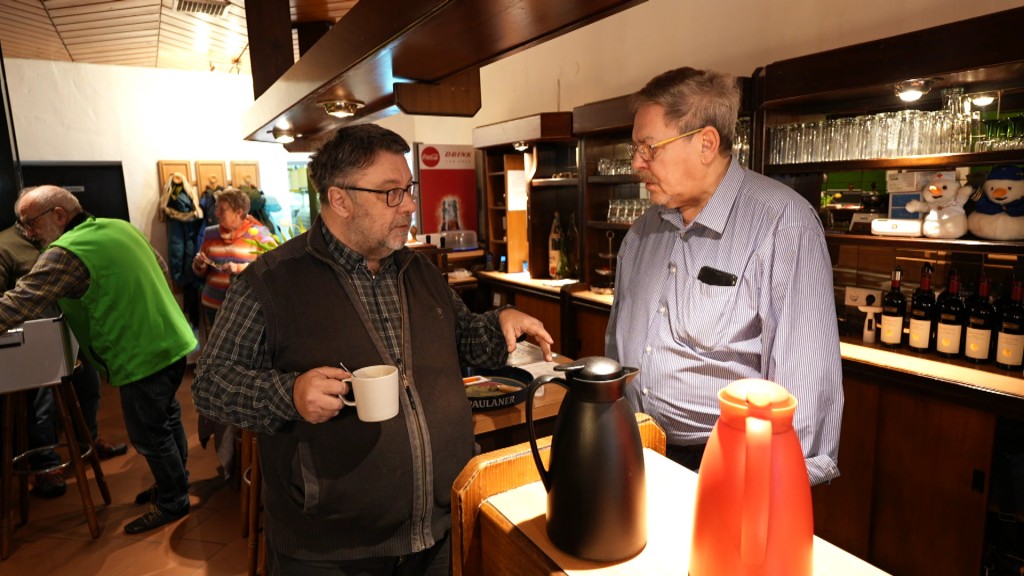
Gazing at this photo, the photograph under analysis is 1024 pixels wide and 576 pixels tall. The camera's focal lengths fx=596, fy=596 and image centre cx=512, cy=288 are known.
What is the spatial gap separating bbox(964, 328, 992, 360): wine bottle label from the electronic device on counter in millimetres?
467

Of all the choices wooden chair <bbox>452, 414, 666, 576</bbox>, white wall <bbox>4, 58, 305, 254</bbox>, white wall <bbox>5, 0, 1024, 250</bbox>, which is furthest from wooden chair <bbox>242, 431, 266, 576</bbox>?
white wall <bbox>4, 58, 305, 254</bbox>

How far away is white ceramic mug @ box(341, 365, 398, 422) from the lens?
119 centimetres

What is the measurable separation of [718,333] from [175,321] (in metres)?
2.86

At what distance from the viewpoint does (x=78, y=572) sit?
9.40 feet

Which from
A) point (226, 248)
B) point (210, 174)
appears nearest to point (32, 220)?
point (226, 248)

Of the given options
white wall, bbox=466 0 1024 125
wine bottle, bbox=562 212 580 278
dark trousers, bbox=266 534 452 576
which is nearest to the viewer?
dark trousers, bbox=266 534 452 576

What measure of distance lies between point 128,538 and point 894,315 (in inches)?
157

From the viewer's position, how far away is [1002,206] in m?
2.40

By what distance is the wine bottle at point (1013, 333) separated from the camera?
7.65 feet

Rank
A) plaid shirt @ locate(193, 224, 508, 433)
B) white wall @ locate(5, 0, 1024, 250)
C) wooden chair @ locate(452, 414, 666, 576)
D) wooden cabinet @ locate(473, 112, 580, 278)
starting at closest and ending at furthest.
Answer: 1. wooden chair @ locate(452, 414, 666, 576)
2. plaid shirt @ locate(193, 224, 508, 433)
3. white wall @ locate(5, 0, 1024, 250)
4. wooden cabinet @ locate(473, 112, 580, 278)

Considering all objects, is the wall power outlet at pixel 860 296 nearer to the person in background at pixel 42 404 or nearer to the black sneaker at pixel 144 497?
the black sneaker at pixel 144 497

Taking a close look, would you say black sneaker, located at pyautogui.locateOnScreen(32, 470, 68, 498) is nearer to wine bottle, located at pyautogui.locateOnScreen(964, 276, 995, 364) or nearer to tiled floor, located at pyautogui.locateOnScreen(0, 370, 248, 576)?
tiled floor, located at pyautogui.locateOnScreen(0, 370, 248, 576)

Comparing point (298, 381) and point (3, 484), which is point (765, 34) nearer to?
point (298, 381)

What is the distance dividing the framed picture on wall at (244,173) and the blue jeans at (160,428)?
3822 mm
